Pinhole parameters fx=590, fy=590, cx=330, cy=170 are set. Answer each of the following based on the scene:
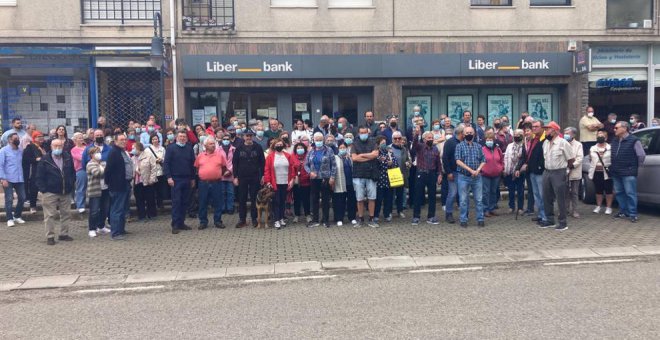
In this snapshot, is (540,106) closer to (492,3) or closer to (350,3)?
(492,3)

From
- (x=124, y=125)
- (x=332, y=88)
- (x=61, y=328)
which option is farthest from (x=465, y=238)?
(x=124, y=125)

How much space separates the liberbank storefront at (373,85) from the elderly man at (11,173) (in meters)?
5.70

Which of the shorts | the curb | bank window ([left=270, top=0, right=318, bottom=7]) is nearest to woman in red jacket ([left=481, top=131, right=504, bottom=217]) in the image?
the shorts

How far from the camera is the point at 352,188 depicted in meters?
11.5

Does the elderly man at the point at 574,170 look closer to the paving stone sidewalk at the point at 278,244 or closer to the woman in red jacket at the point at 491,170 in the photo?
the paving stone sidewalk at the point at 278,244

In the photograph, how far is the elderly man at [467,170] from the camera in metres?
11.0

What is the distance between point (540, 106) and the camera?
1873 centimetres

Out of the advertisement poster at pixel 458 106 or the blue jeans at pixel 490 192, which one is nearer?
the blue jeans at pixel 490 192

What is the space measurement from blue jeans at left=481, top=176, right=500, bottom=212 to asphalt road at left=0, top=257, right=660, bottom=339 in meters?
4.19

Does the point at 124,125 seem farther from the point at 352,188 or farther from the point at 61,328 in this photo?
the point at 61,328

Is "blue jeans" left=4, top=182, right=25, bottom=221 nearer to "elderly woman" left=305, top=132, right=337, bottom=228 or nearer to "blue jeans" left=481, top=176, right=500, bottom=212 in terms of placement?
"elderly woman" left=305, top=132, right=337, bottom=228

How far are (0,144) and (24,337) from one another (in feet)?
38.7

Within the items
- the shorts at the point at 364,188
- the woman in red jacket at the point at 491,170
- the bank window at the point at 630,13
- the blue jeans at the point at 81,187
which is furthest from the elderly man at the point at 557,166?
the bank window at the point at 630,13

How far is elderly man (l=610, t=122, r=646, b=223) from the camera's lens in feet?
37.0
